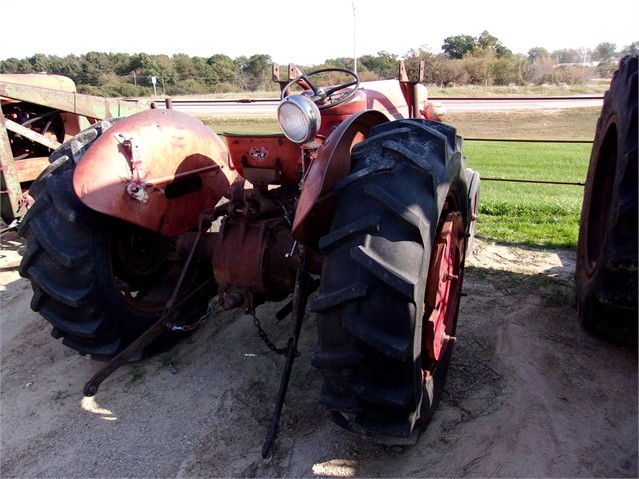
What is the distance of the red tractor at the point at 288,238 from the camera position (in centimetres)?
205

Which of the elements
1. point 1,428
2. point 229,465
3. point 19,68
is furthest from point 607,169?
point 19,68

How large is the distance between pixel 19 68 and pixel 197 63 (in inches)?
A: 570

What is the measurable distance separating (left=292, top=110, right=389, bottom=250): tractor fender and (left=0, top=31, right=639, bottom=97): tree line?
26.4 m

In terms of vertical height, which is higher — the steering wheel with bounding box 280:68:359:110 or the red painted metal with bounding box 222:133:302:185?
the steering wheel with bounding box 280:68:359:110

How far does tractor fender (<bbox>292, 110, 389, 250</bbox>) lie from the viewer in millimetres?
2271

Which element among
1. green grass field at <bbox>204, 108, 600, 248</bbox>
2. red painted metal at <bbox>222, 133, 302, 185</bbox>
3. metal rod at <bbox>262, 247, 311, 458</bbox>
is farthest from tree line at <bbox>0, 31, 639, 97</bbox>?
metal rod at <bbox>262, 247, 311, 458</bbox>

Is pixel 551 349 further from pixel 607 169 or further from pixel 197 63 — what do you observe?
pixel 197 63

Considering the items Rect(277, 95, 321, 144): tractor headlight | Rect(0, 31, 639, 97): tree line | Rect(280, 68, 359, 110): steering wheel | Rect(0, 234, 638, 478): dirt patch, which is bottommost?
Rect(0, 234, 638, 478): dirt patch

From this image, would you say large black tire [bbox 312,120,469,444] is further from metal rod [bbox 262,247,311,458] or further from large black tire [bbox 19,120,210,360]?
large black tire [bbox 19,120,210,360]

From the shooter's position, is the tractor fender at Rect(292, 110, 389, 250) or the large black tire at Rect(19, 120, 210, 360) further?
the large black tire at Rect(19, 120, 210, 360)

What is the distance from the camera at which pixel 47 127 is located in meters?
6.79

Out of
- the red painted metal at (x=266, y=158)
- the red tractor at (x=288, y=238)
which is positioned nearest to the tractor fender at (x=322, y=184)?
the red tractor at (x=288, y=238)

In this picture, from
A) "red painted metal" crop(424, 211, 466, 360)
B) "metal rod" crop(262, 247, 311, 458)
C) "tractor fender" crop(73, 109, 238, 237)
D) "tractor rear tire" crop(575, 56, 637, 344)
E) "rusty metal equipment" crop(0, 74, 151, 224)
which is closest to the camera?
"tractor rear tire" crop(575, 56, 637, 344)

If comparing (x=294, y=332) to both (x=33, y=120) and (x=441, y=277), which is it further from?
(x=33, y=120)
